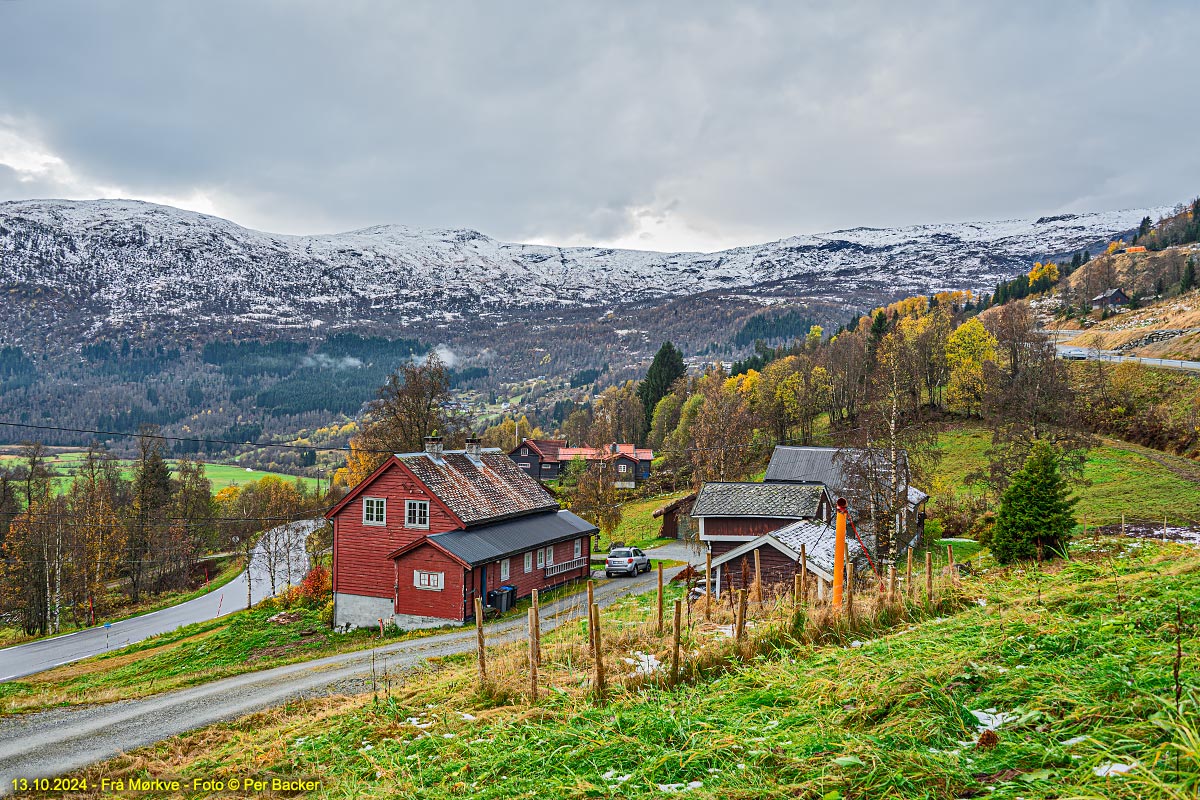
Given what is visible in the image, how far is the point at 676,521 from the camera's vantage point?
5791cm

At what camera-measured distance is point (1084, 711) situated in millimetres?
4617

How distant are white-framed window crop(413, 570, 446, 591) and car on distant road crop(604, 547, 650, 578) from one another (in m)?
13.5

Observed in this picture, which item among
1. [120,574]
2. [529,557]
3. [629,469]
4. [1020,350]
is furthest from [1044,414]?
[120,574]

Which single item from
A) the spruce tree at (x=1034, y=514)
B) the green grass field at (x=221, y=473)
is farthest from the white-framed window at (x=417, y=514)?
the green grass field at (x=221, y=473)

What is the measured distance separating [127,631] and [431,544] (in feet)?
80.9

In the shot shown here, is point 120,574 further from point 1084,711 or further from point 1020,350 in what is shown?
point 1020,350

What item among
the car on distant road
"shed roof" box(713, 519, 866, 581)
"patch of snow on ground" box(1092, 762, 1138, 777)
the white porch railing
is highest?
"patch of snow on ground" box(1092, 762, 1138, 777)

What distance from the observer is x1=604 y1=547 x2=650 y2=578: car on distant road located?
128ft

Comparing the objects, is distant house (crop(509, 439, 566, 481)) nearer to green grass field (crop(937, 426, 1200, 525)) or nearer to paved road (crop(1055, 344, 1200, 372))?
green grass field (crop(937, 426, 1200, 525))

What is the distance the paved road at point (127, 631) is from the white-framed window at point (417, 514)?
1736 centimetres

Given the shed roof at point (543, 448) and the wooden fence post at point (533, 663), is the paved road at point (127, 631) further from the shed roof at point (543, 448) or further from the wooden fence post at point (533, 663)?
the shed roof at point (543, 448)

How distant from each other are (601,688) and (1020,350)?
6603 centimetres

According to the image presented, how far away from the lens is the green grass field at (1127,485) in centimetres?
3136

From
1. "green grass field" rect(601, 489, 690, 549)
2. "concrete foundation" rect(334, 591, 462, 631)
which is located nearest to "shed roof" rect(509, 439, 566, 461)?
"green grass field" rect(601, 489, 690, 549)
